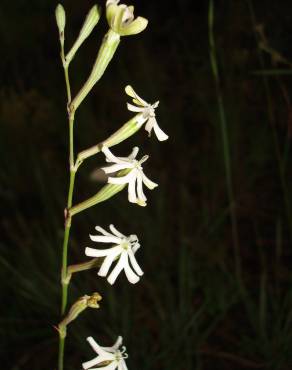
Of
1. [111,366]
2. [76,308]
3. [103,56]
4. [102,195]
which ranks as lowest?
[111,366]

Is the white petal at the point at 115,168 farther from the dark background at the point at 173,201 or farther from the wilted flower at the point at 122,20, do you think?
the dark background at the point at 173,201

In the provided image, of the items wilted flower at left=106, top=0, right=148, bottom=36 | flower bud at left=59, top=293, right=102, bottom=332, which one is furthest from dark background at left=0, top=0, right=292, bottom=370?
wilted flower at left=106, top=0, right=148, bottom=36

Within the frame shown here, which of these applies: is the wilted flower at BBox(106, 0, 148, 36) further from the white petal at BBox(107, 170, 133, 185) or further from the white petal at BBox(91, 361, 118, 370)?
the white petal at BBox(91, 361, 118, 370)

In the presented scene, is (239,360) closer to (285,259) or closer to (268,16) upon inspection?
(285,259)

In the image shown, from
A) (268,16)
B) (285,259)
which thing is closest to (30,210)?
(285,259)

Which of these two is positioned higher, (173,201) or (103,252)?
(103,252)

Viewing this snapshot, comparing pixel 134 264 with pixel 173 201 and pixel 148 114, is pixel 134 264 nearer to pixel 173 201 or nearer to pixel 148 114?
pixel 148 114

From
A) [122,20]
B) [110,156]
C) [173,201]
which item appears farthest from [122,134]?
[173,201]
